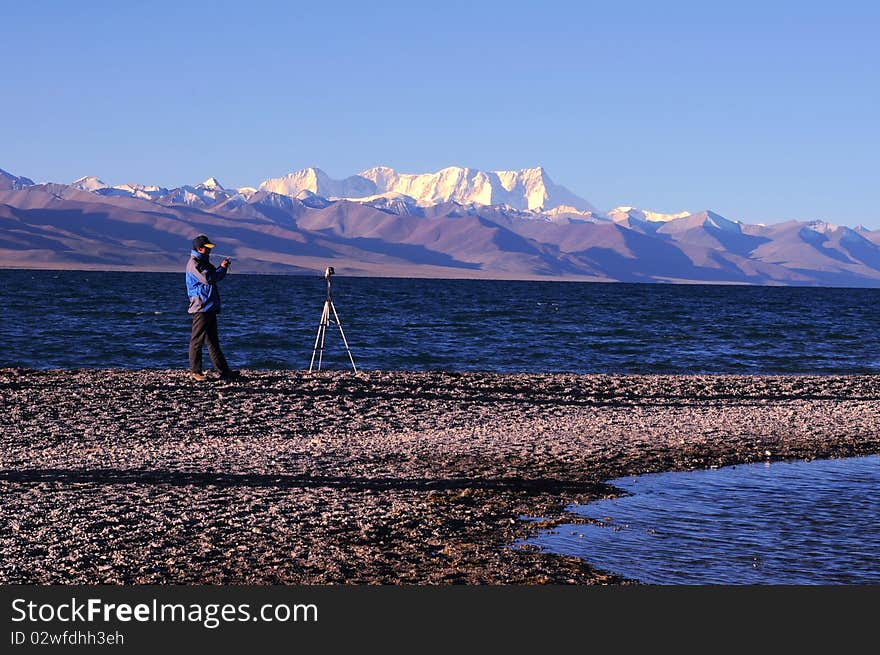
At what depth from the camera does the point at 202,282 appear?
19328 millimetres

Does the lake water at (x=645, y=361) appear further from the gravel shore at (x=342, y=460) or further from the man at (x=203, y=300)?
the man at (x=203, y=300)

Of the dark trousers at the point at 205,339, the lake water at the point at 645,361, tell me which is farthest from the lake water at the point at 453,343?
the dark trousers at the point at 205,339

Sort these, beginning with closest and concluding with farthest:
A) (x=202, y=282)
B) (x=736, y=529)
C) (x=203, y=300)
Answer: (x=736, y=529)
(x=202, y=282)
(x=203, y=300)

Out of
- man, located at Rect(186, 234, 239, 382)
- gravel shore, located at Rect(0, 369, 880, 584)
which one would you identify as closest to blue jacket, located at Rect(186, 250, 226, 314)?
man, located at Rect(186, 234, 239, 382)

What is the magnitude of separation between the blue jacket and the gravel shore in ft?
4.12

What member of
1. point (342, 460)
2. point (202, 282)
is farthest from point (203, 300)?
point (342, 460)

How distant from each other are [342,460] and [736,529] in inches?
181

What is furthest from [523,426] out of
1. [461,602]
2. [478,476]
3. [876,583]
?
[461,602]

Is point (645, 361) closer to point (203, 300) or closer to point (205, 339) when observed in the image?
point (205, 339)

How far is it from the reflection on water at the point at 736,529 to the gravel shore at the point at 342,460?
43cm

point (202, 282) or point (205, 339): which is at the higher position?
point (202, 282)

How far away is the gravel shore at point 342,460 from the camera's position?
29.7 ft

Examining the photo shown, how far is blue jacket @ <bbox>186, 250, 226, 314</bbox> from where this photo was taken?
757 inches

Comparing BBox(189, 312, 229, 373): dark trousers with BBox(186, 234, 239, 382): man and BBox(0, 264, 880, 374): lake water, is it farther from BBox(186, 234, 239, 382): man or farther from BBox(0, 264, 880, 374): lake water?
BBox(0, 264, 880, 374): lake water
